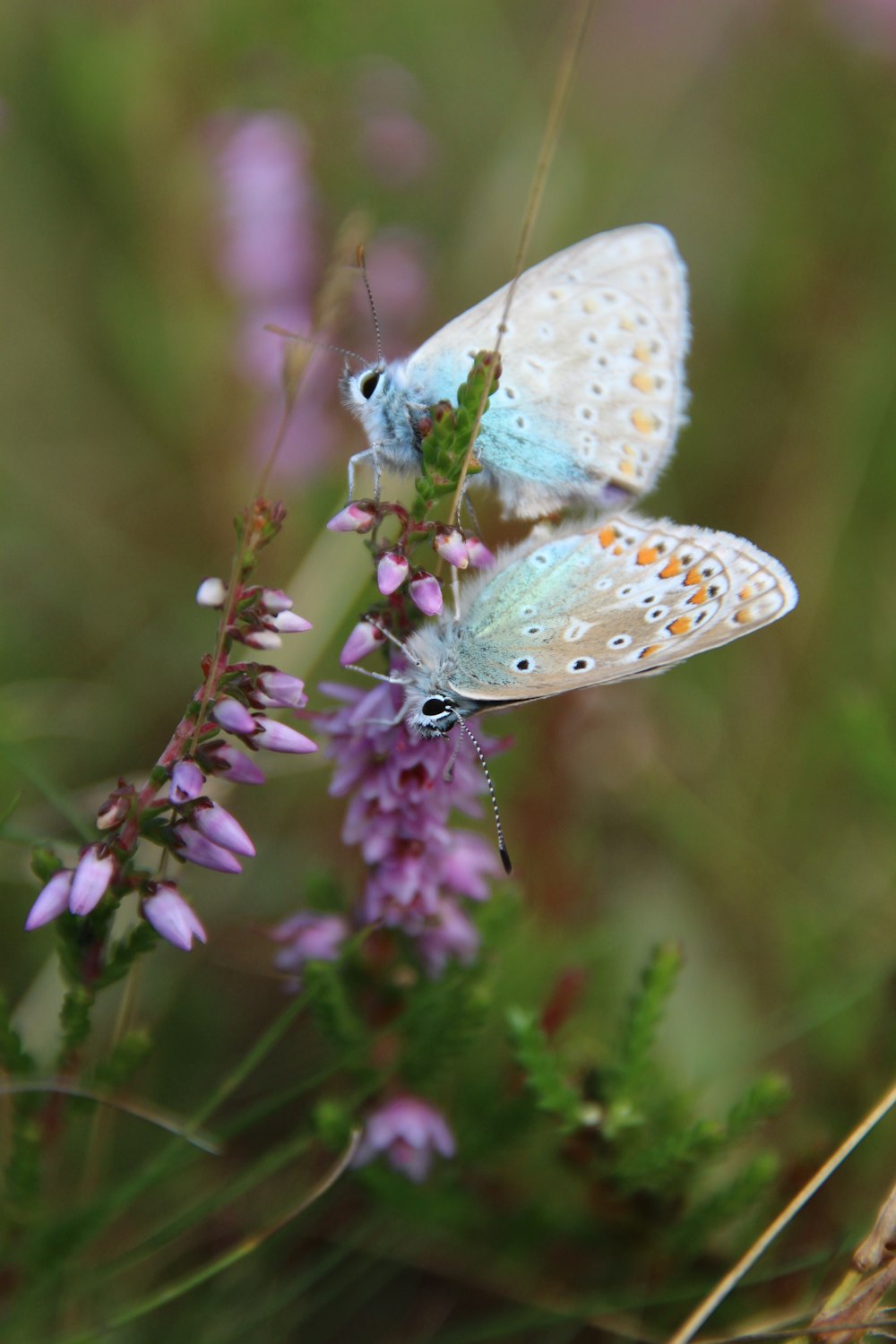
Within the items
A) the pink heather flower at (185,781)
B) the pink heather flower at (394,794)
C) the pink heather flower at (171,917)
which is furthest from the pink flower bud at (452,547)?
the pink heather flower at (171,917)

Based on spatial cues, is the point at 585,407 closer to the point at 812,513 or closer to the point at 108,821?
the point at 108,821

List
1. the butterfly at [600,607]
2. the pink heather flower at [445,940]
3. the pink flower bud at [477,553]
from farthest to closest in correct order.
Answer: the pink heather flower at [445,940] → the butterfly at [600,607] → the pink flower bud at [477,553]

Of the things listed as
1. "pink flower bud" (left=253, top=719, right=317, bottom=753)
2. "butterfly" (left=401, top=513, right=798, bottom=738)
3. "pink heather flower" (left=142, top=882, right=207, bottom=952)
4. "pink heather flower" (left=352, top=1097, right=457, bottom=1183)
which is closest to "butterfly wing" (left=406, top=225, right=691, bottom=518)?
"butterfly" (left=401, top=513, right=798, bottom=738)

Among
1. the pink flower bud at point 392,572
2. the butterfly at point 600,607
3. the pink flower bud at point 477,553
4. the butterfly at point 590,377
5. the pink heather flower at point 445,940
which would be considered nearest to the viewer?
the pink flower bud at point 392,572

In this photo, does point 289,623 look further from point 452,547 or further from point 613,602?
point 613,602

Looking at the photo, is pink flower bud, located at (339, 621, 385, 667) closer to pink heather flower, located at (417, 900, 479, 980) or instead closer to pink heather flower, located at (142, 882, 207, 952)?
pink heather flower, located at (142, 882, 207, 952)

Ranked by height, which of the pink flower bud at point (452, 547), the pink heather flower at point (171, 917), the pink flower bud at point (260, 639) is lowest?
the pink heather flower at point (171, 917)

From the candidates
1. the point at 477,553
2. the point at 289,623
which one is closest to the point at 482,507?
the point at 477,553

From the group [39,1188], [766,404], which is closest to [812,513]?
[766,404]

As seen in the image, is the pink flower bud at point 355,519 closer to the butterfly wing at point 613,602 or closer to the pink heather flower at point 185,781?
the butterfly wing at point 613,602
